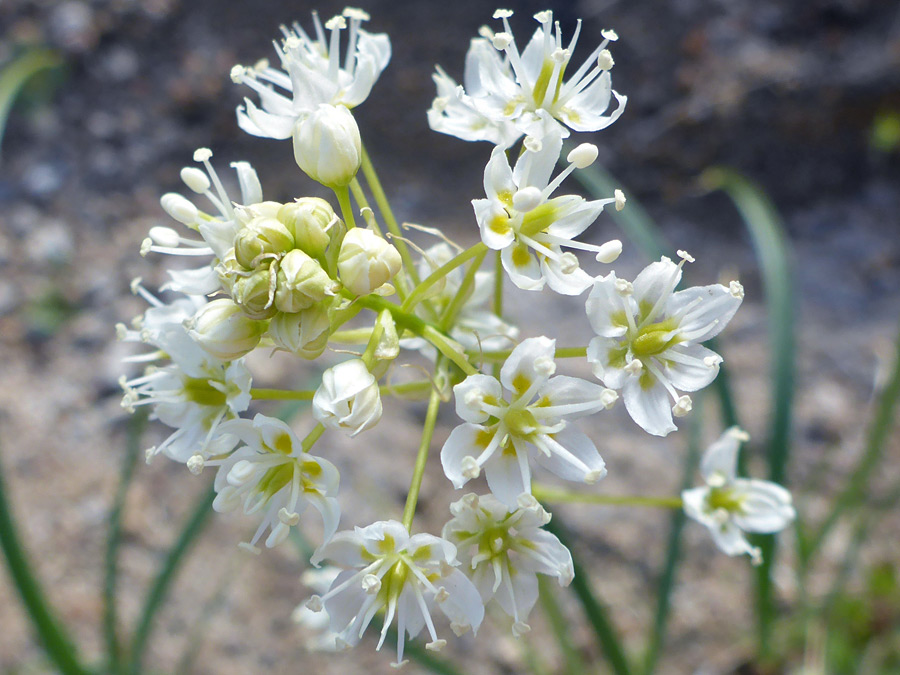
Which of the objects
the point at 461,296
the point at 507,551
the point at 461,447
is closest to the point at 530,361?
the point at 461,447

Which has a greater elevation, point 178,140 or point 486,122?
point 486,122

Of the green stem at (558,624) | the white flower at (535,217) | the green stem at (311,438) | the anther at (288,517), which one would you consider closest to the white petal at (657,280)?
the white flower at (535,217)

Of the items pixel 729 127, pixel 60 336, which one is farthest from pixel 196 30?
pixel 729 127

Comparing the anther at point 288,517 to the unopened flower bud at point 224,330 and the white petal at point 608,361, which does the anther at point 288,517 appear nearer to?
the unopened flower bud at point 224,330

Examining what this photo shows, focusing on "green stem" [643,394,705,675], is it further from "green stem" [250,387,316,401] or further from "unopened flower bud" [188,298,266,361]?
"unopened flower bud" [188,298,266,361]

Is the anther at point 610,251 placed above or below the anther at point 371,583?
above

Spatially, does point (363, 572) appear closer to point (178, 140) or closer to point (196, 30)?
point (178, 140)
